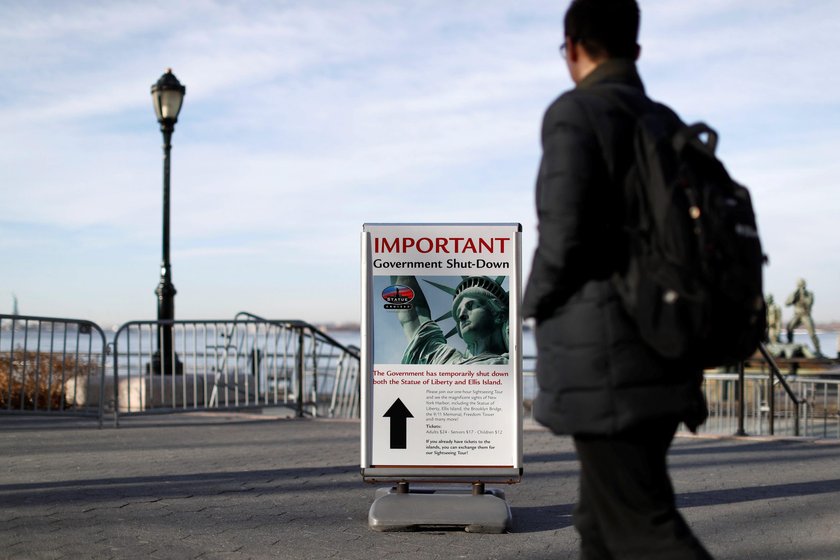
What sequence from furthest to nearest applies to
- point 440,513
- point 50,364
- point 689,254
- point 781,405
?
point 781,405 < point 50,364 < point 440,513 < point 689,254

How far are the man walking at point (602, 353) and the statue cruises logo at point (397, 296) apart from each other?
3.00 metres

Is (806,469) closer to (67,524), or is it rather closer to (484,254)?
(484,254)

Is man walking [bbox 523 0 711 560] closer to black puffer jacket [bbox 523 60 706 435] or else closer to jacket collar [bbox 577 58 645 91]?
black puffer jacket [bbox 523 60 706 435]

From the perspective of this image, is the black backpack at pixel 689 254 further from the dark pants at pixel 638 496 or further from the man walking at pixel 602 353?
the dark pants at pixel 638 496

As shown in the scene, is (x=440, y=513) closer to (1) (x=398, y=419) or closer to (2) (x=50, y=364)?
(1) (x=398, y=419)

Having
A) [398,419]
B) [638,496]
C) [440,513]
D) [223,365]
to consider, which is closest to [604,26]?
[638,496]

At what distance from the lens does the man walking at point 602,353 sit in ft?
9.53

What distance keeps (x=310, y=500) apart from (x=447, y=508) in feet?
4.35

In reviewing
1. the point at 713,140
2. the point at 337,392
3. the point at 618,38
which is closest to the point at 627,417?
the point at 713,140

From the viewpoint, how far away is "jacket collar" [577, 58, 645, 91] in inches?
124

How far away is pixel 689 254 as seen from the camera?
2.76 m

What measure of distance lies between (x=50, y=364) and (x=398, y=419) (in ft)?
26.4

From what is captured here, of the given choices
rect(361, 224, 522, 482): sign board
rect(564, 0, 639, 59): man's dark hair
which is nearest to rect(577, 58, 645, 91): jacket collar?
rect(564, 0, 639, 59): man's dark hair

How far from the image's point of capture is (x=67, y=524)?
5.98m
